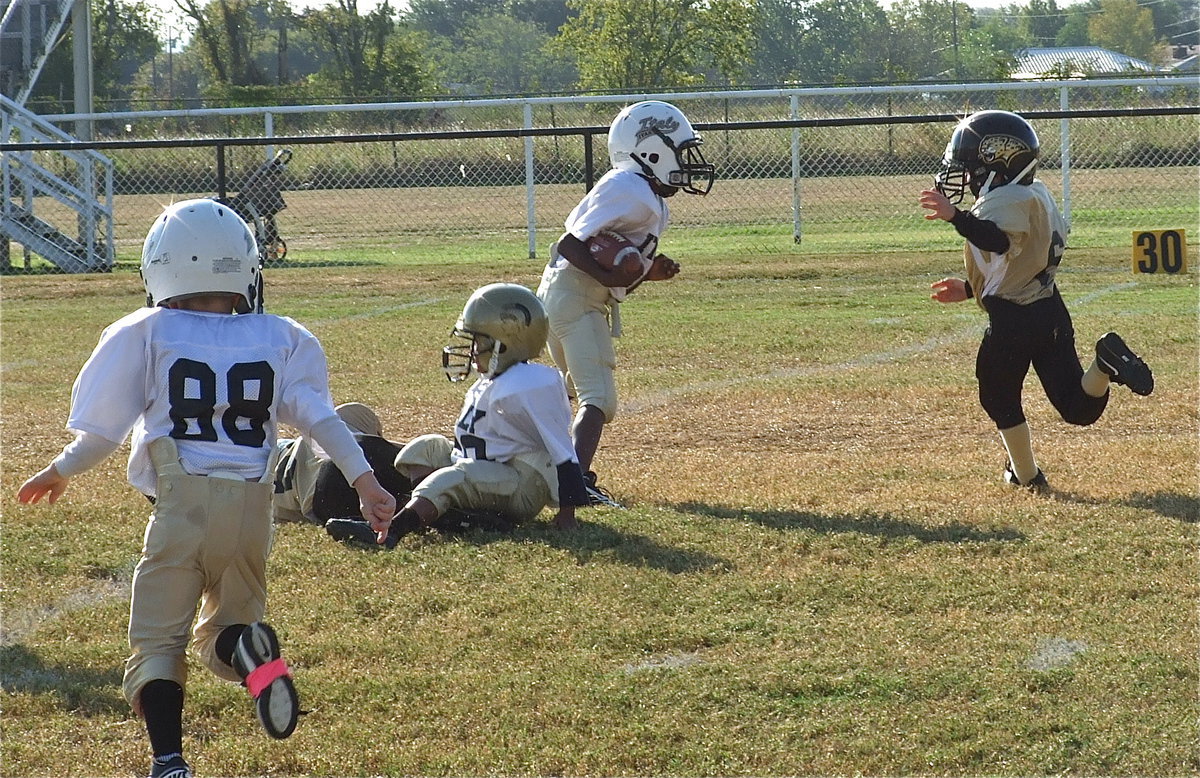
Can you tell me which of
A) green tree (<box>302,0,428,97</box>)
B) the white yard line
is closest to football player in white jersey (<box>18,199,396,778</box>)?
the white yard line

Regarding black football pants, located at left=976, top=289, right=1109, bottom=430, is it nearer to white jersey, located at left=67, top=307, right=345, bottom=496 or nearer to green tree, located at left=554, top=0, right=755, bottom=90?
white jersey, located at left=67, top=307, right=345, bottom=496

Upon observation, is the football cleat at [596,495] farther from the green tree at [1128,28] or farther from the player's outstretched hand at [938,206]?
the green tree at [1128,28]

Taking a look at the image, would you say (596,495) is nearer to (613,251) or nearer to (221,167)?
(613,251)

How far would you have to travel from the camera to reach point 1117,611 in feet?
15.5

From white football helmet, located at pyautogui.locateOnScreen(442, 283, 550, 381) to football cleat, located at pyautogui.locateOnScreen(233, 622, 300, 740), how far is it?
250 centimetres

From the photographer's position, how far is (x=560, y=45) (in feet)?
165

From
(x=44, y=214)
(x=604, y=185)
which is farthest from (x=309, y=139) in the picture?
(x=44, y=214)

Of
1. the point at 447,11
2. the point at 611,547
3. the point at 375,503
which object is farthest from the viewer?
the point at 447,11

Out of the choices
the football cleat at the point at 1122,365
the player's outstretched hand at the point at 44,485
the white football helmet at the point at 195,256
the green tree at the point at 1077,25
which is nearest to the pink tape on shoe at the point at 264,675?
the player's outstretched hand at the point at 44,485

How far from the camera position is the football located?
6.37 m

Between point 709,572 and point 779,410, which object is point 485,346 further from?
point 779,410

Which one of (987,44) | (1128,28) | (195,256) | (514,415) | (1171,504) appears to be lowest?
(1171,504)

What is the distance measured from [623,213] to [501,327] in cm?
83

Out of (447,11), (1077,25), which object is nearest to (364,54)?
(447,11)
